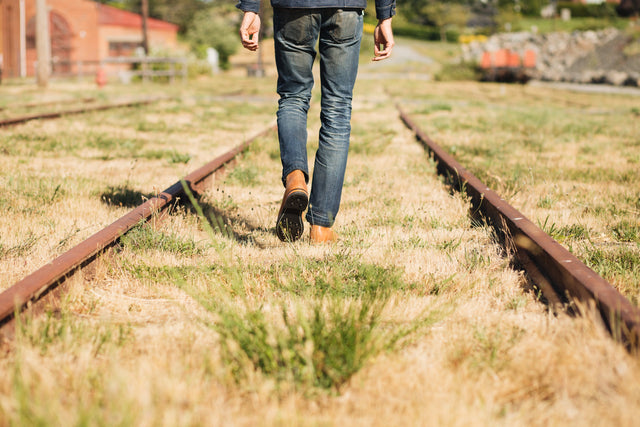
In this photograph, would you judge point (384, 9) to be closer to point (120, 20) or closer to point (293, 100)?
point (293, 100)

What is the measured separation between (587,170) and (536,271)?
3.29 meters

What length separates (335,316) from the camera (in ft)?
6.07

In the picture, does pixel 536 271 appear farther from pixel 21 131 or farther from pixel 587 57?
pixel 587 57

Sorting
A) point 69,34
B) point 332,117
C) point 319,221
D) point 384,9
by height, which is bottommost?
point 319,221

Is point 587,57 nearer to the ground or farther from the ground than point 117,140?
farther from the ground

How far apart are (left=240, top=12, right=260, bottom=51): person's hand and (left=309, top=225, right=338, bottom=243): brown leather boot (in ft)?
2.89

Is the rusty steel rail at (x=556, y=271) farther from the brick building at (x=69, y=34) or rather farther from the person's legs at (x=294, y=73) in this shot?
the brick building at (x=69, y=34)

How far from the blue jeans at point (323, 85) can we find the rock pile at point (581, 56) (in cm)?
2497

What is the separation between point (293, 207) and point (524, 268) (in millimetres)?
1024

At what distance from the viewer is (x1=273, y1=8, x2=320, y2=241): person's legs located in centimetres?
298

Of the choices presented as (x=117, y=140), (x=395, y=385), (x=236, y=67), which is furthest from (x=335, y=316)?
(x=236, y=67)

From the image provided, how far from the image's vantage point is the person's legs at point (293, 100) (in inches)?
117

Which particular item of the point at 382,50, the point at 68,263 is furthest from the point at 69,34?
the point at 68,263

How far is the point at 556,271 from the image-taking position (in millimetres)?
2398
